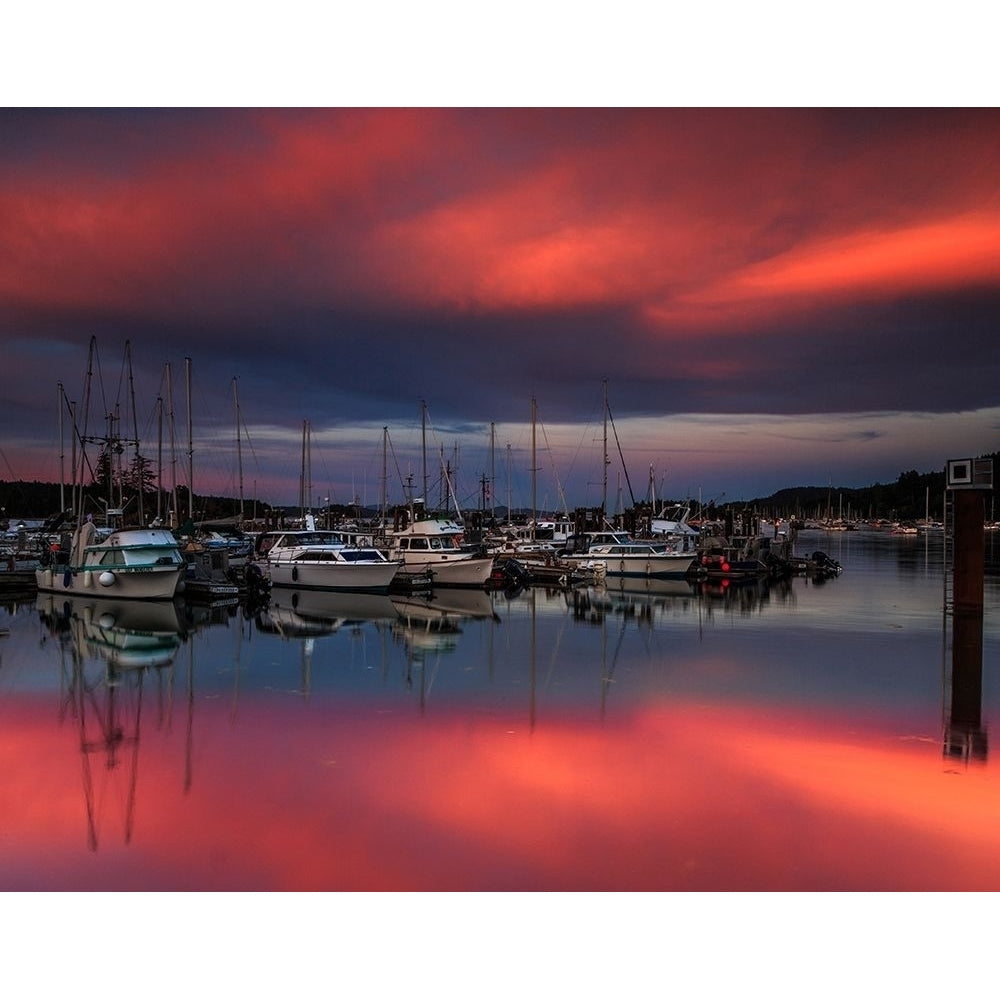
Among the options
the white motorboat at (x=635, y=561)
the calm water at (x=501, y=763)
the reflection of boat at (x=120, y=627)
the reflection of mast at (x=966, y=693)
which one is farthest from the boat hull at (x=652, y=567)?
the reflection of boat at (x=120, y=627)

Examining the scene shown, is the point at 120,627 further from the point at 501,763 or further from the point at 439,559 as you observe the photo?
the point at 501,763

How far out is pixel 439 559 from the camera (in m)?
30.1

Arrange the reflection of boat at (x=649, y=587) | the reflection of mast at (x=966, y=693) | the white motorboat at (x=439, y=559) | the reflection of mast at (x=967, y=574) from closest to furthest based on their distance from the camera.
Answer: the reflection of mast at (x=966, y=693) < the reflection of mast at (x=967, y=574) < the reflection of boat at (x=649, y=587) < the white motorboat at (x=439, y=559)

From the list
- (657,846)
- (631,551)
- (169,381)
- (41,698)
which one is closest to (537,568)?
(631,551)

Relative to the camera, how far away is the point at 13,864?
6.08 m

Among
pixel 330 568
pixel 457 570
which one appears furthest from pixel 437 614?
pixel 457 570

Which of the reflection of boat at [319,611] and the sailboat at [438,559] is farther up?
the sailboat at [438,559]

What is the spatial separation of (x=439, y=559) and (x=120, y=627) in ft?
40.2

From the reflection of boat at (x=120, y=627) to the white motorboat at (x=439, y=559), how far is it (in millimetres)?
8334

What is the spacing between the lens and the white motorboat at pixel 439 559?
29.4 m

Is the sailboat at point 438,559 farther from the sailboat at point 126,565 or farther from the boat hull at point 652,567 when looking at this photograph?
the sailboat at point 126,565

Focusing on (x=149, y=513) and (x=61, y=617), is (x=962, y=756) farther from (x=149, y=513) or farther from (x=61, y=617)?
(x=149, y=513)

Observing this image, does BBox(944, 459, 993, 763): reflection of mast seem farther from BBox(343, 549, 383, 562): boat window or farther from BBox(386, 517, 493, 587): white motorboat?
BBox(343, 549, 383, 562): boat window
